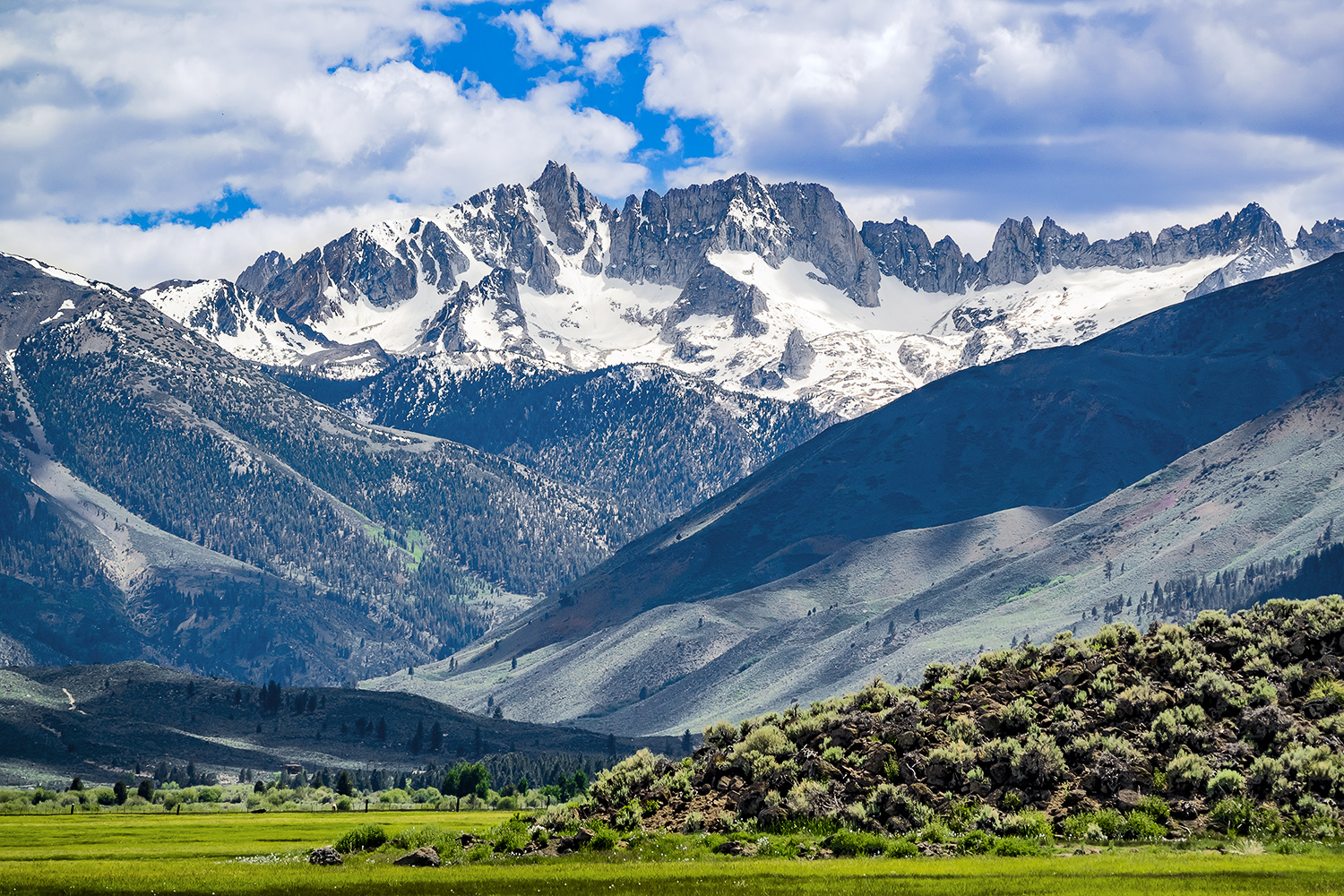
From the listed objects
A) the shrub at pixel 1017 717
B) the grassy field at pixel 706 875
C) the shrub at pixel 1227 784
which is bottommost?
the grassy field at pixel 706 875

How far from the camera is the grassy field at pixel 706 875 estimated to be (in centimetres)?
5312

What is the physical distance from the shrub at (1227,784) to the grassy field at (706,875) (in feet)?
16.1

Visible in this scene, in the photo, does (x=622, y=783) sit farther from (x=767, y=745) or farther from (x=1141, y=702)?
(x=1141, y=702)

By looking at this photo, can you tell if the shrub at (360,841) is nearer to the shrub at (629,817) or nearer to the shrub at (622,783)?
the shrub at (622,783)

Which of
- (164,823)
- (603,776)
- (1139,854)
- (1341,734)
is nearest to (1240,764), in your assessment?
(1341,734)

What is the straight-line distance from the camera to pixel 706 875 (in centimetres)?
5847

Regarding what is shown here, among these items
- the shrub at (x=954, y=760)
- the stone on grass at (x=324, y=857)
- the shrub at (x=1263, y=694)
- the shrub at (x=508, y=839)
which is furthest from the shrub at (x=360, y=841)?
the shrub at (x=1263, y=694)

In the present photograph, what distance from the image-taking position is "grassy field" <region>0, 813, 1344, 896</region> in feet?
174

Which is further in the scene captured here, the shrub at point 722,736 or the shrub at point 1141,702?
the shrub at point 722,736

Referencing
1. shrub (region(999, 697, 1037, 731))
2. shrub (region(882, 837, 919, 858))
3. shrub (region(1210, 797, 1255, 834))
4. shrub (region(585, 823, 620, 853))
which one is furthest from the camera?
shrub (region(999, 697, 1037, 731))

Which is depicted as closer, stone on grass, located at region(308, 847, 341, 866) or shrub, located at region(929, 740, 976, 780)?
shrub, located at region(929, 740, 976, 780)

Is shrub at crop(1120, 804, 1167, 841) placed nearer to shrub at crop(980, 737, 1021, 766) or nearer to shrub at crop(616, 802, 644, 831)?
shrub at crop(980, 737, 1021, 766)

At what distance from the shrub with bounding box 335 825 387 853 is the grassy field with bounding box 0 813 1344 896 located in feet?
6.54

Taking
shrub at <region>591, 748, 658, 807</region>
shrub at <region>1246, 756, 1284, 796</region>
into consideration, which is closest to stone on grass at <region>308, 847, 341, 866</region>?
shrub at <region>591, 748, 658, 807</region>
